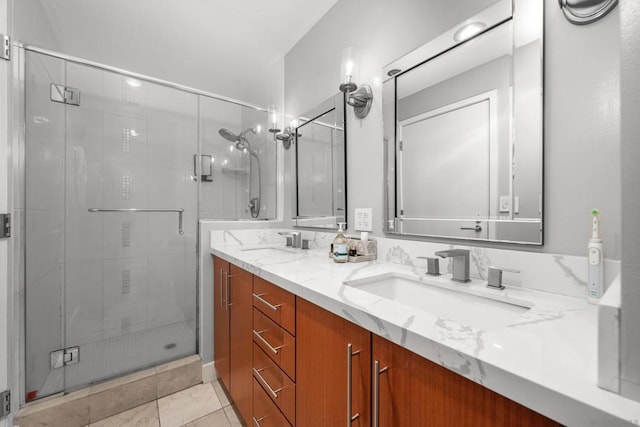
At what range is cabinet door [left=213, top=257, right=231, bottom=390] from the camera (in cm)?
153

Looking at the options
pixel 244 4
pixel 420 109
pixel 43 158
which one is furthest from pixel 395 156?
pixel 43 158

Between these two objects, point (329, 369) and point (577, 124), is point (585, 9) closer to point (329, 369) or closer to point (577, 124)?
point (577, 124)

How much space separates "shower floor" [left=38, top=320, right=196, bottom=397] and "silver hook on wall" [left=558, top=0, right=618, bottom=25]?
2344 millimetres

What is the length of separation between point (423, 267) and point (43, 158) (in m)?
2.13

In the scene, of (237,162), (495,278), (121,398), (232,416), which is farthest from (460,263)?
(121,398)

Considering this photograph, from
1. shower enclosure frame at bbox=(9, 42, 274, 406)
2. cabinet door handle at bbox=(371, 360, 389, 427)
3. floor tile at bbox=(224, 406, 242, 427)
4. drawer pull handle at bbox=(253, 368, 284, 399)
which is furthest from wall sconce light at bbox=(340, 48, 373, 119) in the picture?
floor tile at bbox=(224, 406, 242, 427)

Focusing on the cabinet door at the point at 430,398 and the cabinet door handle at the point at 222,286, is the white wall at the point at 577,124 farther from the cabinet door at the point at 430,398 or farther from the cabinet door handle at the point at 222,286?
the cabinet door handle at the point at 222,286

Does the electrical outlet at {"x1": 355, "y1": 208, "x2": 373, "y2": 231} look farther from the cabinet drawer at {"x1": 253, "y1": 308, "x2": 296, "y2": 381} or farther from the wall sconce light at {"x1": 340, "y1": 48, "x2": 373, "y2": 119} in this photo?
the cabinet drawer at {"x1": 253, "y1": 308, "x2": 296, "y2": 381}

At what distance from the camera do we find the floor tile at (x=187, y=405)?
56.2 inches

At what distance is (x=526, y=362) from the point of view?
1.32 ft

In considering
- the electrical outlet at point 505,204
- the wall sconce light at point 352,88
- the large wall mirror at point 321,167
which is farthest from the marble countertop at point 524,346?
the wall sconce light at point 352,88

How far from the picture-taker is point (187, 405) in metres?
1.54

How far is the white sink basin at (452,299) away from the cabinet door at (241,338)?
23.8 inches

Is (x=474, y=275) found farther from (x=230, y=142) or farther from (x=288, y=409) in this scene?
(x=230, y=142)
